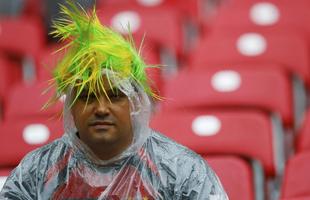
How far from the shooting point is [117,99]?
237 cm

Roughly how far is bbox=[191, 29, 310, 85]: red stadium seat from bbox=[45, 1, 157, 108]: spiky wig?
5.03 feet

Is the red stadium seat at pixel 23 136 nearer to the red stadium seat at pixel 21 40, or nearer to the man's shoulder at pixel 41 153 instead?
the man's shoulder at pixel 41 153

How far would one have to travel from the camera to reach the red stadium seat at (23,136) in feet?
11.0

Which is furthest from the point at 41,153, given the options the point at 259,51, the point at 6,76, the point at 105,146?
the point at 6,76

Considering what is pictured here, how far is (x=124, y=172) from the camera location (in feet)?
7.93

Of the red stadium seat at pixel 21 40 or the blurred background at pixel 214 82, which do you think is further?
the red stadium seat at pixel 21 40

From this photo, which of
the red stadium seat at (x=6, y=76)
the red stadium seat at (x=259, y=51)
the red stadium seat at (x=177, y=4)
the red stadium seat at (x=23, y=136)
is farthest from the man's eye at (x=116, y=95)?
the red stadium seat at (x=177, y=4)

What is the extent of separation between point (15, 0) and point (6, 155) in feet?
6.07

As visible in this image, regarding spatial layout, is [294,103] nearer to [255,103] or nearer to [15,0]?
[255,103]

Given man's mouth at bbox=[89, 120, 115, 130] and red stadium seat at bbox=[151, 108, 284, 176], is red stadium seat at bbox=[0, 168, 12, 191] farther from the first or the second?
man's mouth at bbox=[89, 120, 115, 130]

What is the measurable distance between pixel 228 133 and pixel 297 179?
0.41 meters

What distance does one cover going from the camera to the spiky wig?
237cm

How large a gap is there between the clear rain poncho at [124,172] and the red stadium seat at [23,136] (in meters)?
0.91

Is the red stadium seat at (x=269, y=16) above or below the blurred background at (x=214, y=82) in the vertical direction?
above
